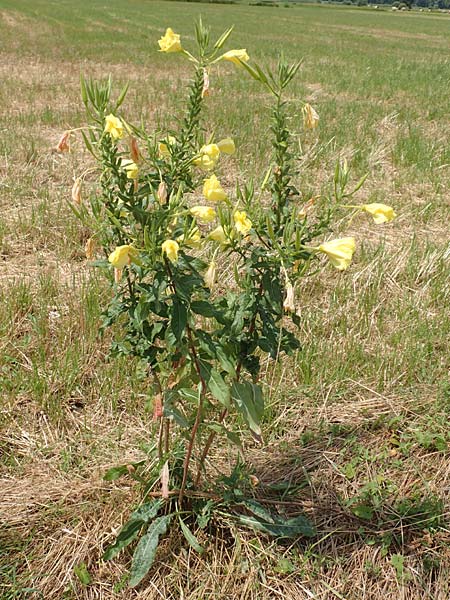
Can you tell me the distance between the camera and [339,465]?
1979 mm

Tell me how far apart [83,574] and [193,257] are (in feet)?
3.17

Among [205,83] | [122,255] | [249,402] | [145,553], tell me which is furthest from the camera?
[145,553]

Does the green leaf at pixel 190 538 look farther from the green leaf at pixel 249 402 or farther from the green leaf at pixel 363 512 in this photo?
the green leaf at pixel 363 512

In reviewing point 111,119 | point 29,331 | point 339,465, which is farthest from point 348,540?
point 29,331

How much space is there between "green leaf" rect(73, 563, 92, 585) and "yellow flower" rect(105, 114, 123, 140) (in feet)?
3.89

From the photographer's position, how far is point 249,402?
55.9 inches

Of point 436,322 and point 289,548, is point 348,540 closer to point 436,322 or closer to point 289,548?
point 289,548

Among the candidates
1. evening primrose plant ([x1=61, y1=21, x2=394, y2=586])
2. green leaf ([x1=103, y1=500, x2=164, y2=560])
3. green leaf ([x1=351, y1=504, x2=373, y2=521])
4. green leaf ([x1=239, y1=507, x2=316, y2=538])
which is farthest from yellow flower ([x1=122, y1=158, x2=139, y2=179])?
green leaf ([x1=351, y1=504, x2=373, y2=521])

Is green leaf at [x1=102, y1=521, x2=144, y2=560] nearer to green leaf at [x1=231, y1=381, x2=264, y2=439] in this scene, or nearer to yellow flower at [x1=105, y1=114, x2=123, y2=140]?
green leaf at [x1=231, y1=381, x2=264, y2=439]

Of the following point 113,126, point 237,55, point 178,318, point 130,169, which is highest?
point 237,55

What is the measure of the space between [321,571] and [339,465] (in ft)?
1.30

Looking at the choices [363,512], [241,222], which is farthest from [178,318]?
[363,512]

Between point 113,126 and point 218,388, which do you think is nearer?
point 113,126

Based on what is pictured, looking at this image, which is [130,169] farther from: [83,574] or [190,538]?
[83,574]
